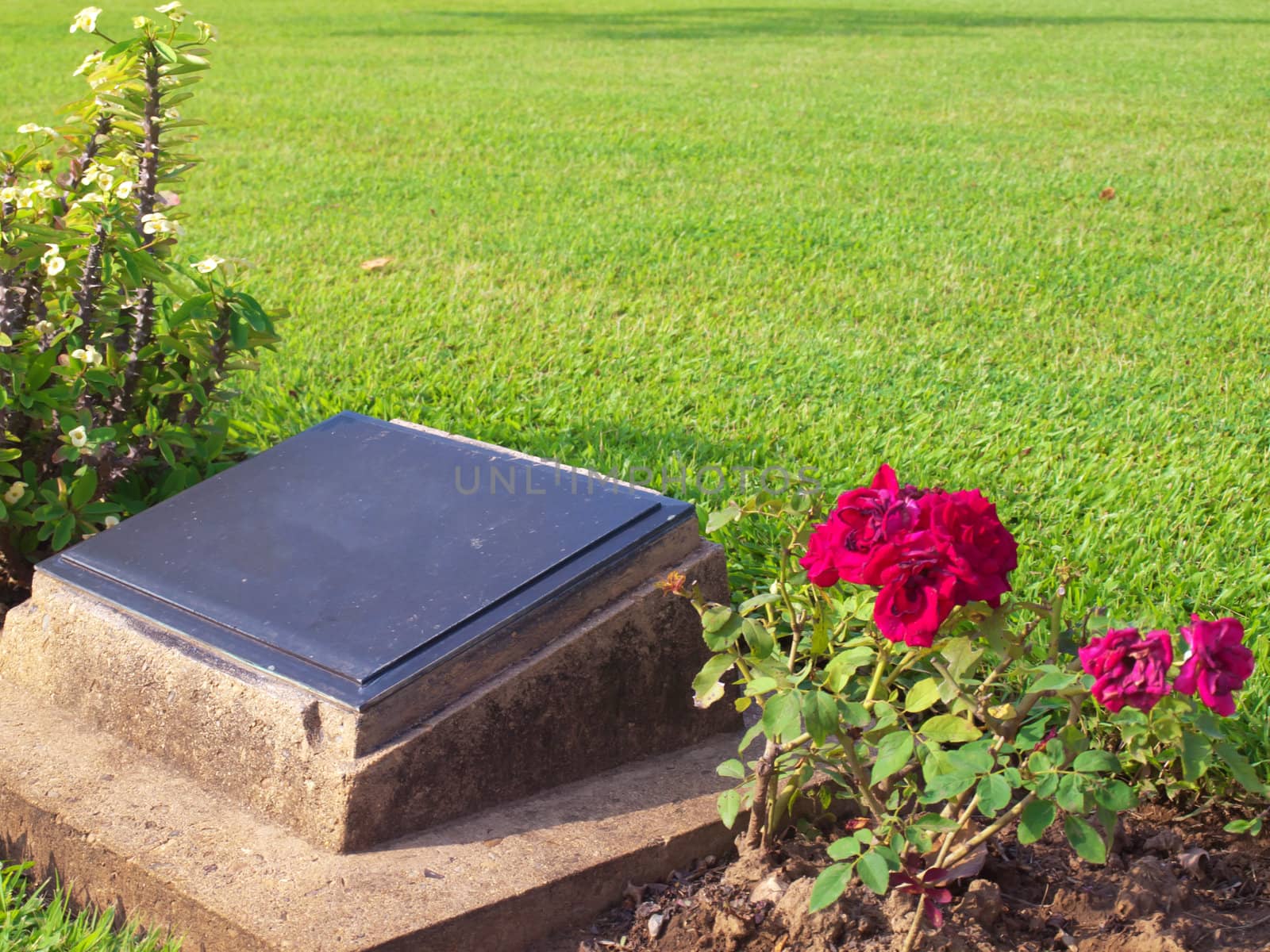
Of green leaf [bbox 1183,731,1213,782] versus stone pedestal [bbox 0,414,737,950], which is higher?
green leaf [bbox 1183,731,1213,782]

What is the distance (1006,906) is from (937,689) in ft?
1.33

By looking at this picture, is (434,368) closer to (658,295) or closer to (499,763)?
(658,295)

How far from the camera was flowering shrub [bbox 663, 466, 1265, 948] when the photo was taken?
1.45 meters

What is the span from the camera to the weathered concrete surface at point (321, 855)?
169 cm

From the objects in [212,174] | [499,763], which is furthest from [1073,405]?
[212,174]

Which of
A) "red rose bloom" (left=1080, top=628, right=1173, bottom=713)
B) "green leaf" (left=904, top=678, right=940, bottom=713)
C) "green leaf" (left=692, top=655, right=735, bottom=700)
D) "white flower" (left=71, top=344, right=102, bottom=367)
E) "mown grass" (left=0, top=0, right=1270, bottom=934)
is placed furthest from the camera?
"mown grass" (left=0, top=0, right=1270, bottom=934)

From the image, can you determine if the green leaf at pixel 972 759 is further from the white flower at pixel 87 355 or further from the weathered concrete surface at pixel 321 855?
the white flower at pixel 87 355

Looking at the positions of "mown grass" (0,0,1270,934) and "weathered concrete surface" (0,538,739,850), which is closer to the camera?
"weathered concrete surface" (0,538,739,850)

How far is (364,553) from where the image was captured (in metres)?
2.09

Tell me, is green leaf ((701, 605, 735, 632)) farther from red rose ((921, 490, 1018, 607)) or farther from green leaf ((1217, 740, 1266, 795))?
green leaf ((1217, 740, 1266, 795))

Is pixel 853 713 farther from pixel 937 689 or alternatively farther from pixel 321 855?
pixel 321 855

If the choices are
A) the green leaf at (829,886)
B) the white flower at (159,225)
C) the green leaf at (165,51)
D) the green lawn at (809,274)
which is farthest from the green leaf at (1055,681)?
the green leaf at (165,51)

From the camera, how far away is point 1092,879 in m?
1.87

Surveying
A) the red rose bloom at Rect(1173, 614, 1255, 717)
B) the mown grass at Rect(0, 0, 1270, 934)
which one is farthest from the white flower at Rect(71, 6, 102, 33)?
the red rose bloom at Rect(1173, 614, 1255, 717)
